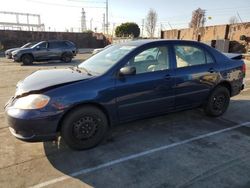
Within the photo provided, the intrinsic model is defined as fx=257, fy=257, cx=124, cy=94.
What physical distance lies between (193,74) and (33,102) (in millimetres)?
2959

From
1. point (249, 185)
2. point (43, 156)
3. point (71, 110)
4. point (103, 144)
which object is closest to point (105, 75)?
point (71, 110)

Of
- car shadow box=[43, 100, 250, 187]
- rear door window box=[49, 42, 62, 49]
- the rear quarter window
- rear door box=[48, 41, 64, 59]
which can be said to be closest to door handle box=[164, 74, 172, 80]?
the rear quarter window

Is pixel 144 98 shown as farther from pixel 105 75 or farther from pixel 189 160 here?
pixel 189 160

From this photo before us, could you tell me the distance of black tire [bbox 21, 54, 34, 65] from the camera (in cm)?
1689

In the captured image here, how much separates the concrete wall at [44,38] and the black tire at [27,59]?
58.8ft

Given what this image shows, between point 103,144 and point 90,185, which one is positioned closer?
point 90,185

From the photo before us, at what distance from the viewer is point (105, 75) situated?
13.1 feet

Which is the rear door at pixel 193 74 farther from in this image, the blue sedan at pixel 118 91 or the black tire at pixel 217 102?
the black tire at pixel 217 102

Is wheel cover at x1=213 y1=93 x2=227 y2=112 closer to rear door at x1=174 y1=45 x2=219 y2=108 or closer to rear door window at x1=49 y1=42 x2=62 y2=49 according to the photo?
rear door at x1=174 y1=45 x2=219 y2=108

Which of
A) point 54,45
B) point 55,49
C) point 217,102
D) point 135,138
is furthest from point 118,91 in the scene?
point 54,45

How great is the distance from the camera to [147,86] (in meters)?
4.32

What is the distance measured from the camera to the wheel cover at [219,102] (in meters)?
5.44

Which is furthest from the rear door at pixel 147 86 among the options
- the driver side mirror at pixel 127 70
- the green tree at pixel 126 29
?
the green tree at pixel 126 29

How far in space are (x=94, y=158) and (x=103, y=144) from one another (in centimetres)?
49
